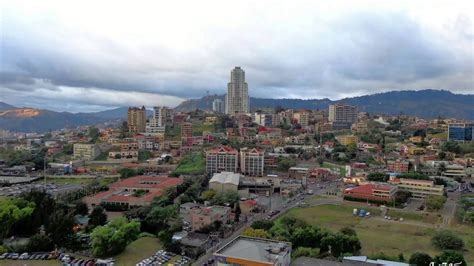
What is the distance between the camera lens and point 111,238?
16266 mm

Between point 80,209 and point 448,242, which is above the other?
point 80,209

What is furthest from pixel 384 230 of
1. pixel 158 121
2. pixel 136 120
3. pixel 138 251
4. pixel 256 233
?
pixel 136 120

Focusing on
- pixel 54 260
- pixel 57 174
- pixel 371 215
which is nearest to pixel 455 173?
pixel 371 215

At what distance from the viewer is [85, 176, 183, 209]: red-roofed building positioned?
82.9ft

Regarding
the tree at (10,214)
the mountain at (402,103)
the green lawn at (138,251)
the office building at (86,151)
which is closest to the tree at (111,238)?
the green lawn at (138,251)

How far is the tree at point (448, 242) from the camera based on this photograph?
1758 centimetres

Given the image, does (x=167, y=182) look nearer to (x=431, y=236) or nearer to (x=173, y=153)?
(x=173, y=153)

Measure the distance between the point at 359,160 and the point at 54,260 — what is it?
3293 cm

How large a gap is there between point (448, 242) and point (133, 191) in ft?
66.0

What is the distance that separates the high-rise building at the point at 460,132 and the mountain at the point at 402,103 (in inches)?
3666

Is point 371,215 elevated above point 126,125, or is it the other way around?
point 126,125

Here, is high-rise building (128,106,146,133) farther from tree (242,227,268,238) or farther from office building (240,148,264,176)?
tree (242,227,268,238)

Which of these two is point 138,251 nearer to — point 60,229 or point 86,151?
point 60,229

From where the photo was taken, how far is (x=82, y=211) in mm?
22453
